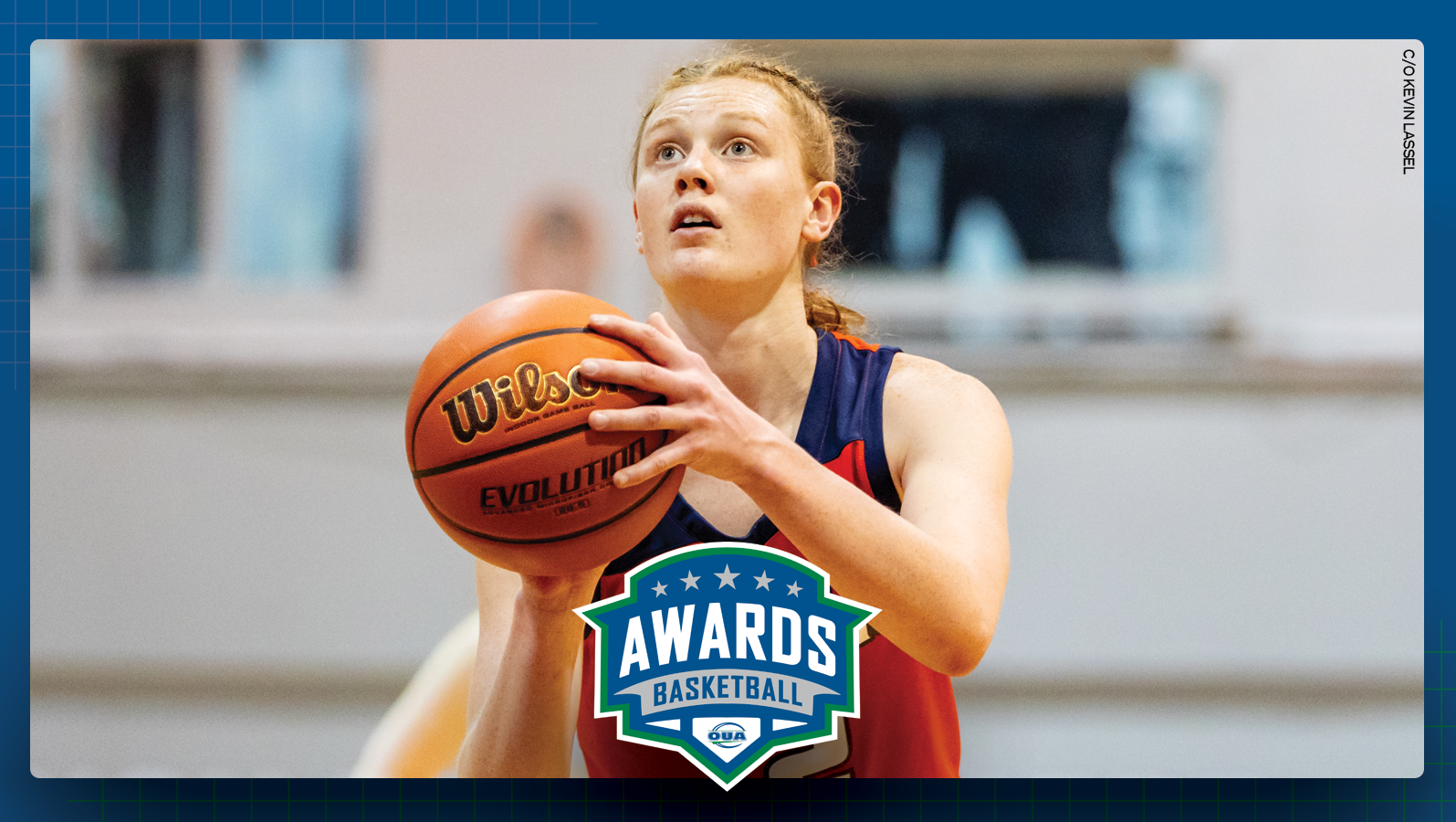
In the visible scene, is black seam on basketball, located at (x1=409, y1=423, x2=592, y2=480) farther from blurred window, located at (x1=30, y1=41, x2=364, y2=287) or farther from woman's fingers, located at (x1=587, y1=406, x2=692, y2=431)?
blurred window, located at (x1=30, y1=41, x2=364, y2=287)

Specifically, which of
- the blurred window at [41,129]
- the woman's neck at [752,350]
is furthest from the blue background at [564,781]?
the woman's neck at [752,350]

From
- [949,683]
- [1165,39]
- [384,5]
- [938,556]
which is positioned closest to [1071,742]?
[949,683]

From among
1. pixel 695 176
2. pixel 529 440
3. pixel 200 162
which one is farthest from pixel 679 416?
pixel 200 162

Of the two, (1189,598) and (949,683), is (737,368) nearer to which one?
(949,683)

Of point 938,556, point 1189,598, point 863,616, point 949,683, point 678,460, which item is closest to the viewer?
point 678,460

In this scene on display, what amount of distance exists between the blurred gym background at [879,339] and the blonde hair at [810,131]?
0.19 feet

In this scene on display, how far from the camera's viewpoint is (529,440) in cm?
164

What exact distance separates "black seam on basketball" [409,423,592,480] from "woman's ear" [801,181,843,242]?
2.85 feet

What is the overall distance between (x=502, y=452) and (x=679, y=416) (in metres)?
0.27

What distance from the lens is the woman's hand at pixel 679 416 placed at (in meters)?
1.61

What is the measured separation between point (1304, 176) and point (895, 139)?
0.90 meters

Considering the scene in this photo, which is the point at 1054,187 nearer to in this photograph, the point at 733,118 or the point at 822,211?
the point at 822,211

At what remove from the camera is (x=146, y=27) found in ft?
7.91

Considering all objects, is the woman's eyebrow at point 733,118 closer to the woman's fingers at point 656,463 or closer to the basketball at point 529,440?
the basketball at point 529,440
